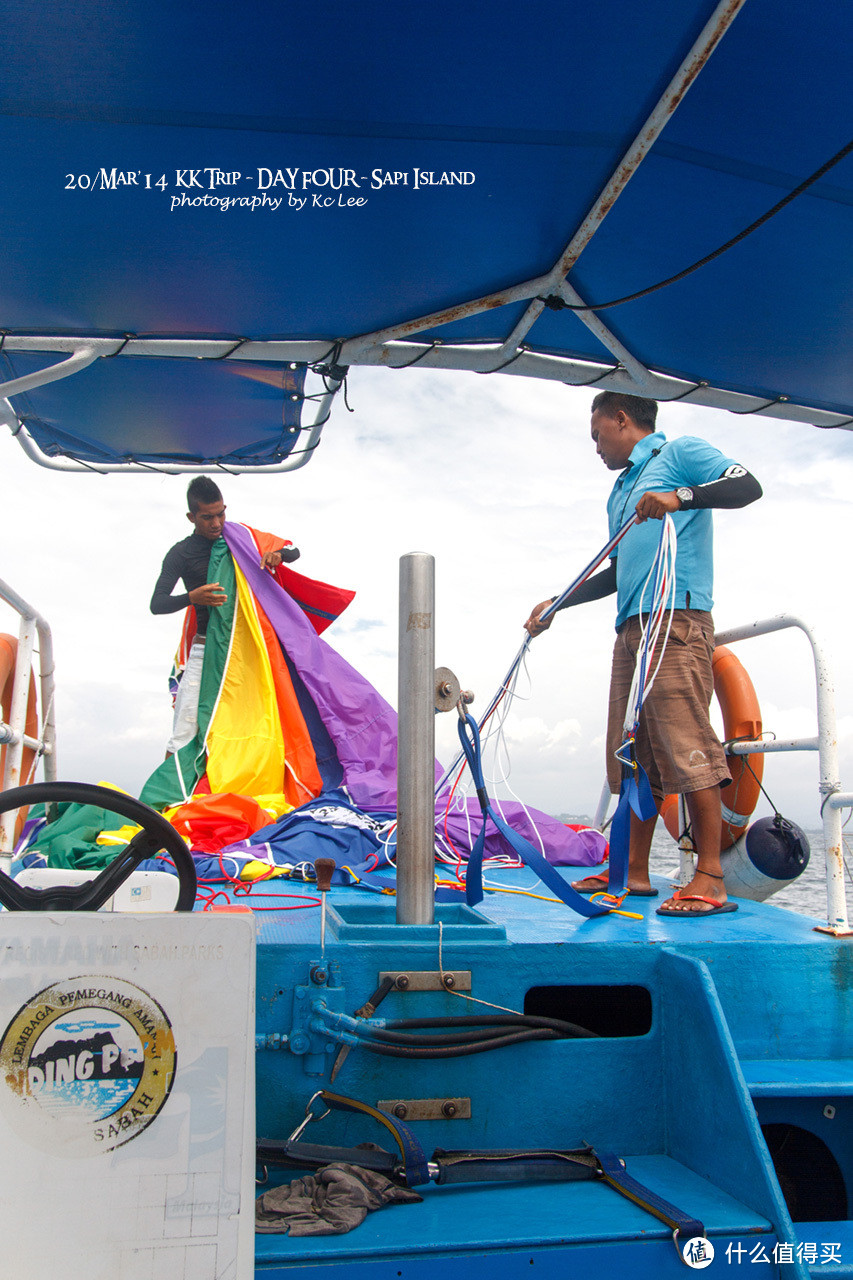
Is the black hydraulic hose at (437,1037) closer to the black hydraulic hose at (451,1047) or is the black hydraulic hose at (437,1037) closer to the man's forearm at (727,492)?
the black hydraulic hose at (451,1047)

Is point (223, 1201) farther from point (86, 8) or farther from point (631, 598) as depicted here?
point (631, 598)

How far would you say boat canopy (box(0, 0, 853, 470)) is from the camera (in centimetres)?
185

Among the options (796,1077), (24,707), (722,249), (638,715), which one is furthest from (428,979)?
(24,707)

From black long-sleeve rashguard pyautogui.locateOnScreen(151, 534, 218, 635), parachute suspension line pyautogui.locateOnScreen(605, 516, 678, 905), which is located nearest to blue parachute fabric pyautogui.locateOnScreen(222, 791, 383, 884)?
parachute suspension line pyautogui.locateOnScreen(605, 516, 678, 905)

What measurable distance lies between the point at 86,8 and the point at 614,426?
224 centimetres

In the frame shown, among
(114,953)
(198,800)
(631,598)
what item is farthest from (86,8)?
(198,800)

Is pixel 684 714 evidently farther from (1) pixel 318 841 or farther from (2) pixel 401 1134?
(1) pixel 318 841

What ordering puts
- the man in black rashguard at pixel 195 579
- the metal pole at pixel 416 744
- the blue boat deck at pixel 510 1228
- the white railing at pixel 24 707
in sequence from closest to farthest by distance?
the blue boat deck at pixel 510 1228, the metal pole at pixel 416 744, the white railing at pixel 24 707, the man in black rashguard at pixel 195 579

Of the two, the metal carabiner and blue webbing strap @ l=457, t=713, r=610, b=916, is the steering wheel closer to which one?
the metal carabiner

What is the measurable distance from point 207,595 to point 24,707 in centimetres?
150

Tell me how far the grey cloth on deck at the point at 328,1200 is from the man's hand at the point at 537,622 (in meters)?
2.23

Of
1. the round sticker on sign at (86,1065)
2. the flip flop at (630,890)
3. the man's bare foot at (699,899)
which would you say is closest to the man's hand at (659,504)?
the man's bare foot at (699,899)

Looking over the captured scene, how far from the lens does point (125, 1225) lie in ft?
3.39

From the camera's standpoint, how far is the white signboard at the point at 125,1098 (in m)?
1.03
